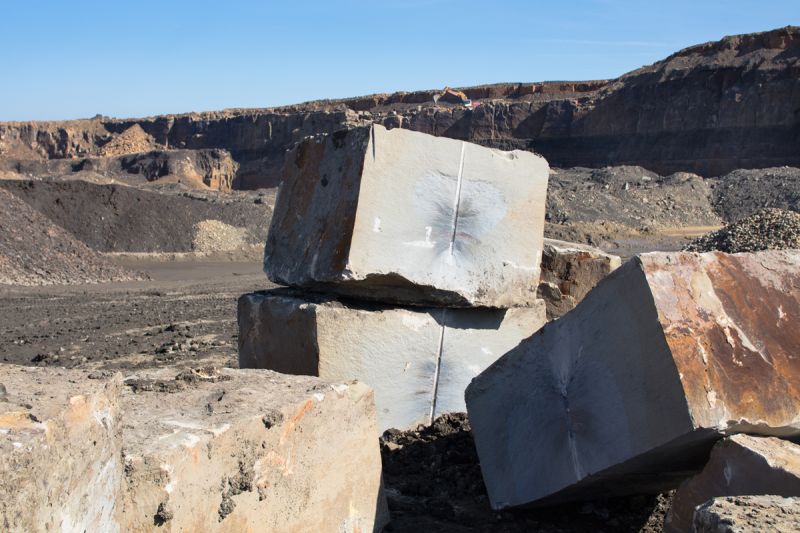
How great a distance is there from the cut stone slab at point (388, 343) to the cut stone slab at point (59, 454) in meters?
1.78

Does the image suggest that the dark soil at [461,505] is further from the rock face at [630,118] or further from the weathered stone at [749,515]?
the rock face at [630,118]

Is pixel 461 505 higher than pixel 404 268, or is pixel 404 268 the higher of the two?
pixel 404 268

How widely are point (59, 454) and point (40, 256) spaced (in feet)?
49.4

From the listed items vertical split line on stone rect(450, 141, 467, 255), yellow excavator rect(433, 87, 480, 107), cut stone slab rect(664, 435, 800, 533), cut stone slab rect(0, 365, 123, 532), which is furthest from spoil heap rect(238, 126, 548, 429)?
yellow excavator rect(433, 87, 480, 107)

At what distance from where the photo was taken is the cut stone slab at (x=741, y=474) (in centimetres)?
235

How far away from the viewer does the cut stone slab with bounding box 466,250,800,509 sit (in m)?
2.59

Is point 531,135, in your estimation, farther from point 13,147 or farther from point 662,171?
point 13,147

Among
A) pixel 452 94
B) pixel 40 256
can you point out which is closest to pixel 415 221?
pixel 40 256

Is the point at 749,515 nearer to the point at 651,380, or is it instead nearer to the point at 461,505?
the point at 651,380

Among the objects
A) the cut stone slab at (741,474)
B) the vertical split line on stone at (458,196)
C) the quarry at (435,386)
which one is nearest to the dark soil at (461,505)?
the quarry at (435,386)

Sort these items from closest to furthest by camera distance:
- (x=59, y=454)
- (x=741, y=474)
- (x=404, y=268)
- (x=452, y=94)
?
(x=59, y=454) < (x=741, y=474) < (x=404, y=268) < (x=452, y=94)

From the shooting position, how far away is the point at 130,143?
181ft

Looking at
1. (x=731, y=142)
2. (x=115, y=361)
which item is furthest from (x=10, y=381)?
(x=731, y=142)

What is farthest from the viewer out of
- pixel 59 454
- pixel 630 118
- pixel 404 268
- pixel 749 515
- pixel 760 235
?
pixel 630 118
